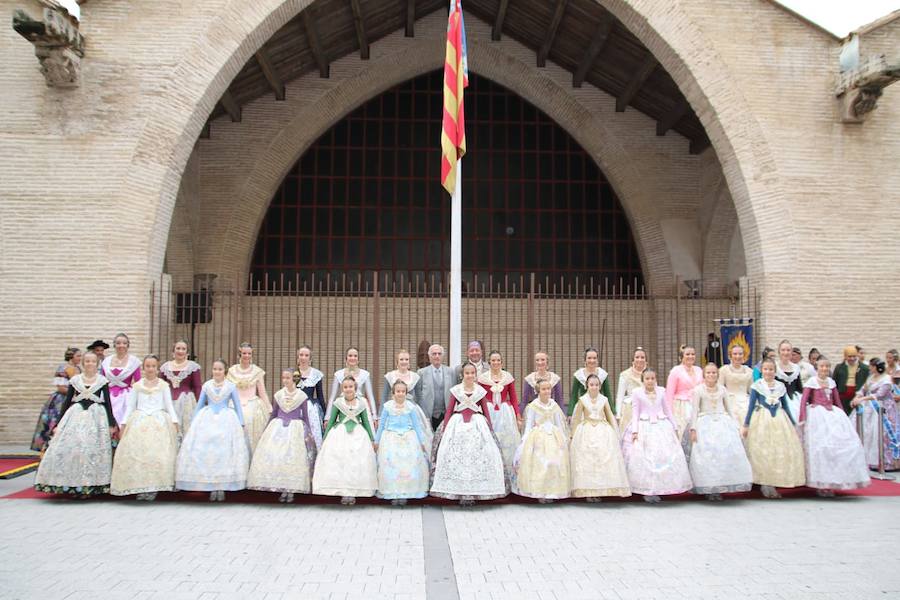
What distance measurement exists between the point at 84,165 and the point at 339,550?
324 inches

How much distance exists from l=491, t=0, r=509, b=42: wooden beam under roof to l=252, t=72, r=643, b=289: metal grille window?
138 cm

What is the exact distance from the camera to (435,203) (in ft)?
60.9

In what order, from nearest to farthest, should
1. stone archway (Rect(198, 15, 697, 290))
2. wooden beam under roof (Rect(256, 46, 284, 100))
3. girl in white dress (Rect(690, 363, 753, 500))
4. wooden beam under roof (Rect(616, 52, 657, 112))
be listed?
girl in white dress (Rect(690, 363, 753, 500)) → wooden beam under roof (Rect(256, 46, 284, 100)) → wooden beam under roof (Rect(616, 52, 657, 112)) → stone archway (Rect(198, 15, 697, 290))

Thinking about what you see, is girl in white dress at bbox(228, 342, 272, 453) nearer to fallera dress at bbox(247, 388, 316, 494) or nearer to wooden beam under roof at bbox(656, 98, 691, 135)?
fallera dress at bbox(247, 388, 316, 494)

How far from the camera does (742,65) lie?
12.3 metres

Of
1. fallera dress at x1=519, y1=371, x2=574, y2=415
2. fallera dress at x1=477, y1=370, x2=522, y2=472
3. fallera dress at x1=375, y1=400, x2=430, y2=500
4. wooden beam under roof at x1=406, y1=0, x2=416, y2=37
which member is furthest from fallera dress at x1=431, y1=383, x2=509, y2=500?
wooden beam under roof at x1=406, y1=0, x2=416, y2=37

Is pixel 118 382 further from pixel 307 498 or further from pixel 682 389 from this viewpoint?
pixel 682 389

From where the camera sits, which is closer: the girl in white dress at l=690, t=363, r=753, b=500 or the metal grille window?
the girl in white dress at l=690, t=363, r=753, b=500

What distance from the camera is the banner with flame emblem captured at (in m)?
12.2

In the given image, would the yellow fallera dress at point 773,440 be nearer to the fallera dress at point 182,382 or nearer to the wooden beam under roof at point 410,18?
the fallera dress at point 182,382

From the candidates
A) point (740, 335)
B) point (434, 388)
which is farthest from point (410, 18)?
point (434, 388)

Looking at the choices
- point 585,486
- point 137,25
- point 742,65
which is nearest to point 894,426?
point 585,486

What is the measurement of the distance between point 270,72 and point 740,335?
10878 mm

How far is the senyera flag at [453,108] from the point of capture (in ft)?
32.9
